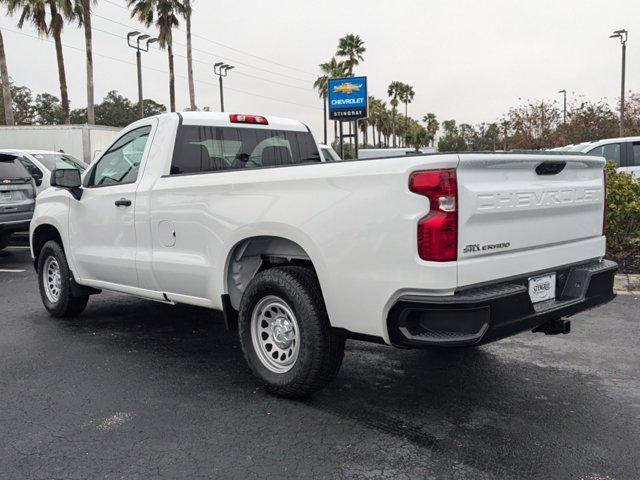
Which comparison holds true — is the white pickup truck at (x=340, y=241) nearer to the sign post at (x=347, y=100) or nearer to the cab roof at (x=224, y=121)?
the cab roof at (x=224, y=121)

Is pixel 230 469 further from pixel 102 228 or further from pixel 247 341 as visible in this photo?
pixel 102 228

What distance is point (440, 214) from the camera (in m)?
3.15

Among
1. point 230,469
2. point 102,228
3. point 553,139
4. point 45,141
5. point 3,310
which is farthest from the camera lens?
point 553,139

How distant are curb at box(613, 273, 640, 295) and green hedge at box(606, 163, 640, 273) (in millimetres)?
361

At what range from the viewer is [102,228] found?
548 cm

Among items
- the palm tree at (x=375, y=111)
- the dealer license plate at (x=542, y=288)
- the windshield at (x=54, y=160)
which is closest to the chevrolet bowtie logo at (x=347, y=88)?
the windshield at (x=54, y=160)

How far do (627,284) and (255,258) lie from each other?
508 cm

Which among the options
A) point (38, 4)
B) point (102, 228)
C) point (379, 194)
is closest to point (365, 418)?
point (379, 194)

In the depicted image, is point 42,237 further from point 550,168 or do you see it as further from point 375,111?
point 375,111

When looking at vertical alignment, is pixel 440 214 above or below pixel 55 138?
below

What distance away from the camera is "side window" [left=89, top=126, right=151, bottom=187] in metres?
5.20

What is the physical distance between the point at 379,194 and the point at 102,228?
3.13 meters

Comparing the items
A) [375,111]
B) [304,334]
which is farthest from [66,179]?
[375,111]

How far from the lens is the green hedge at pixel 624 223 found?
315 inches
